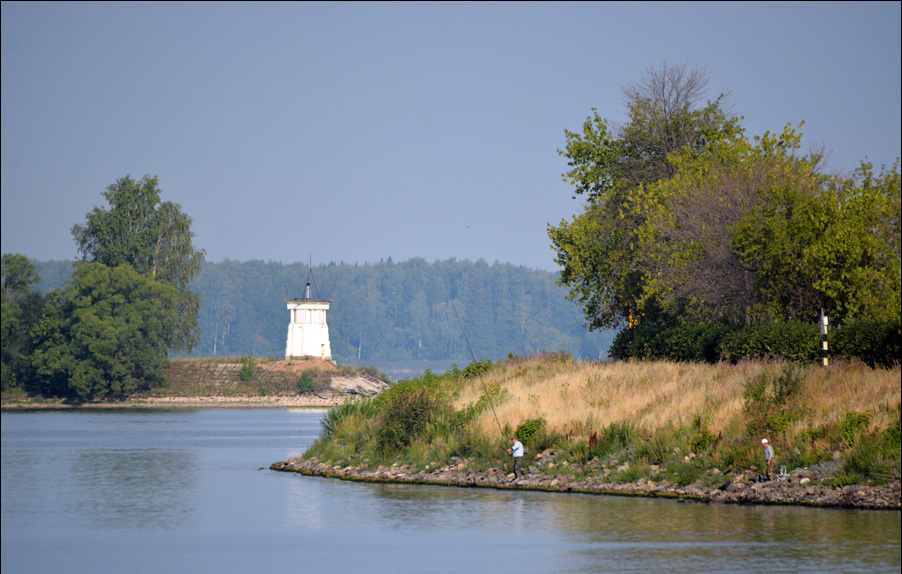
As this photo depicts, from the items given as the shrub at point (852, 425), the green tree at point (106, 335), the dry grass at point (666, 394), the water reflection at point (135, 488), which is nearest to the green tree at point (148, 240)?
the green tree at point (106, 335)

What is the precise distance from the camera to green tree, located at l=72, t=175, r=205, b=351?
103 metres

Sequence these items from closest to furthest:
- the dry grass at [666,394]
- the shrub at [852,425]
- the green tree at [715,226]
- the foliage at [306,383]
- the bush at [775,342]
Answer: the shrub at [852,425] → the dry grass at [666,394] → the bush at [775,342] → the green tree at [715,226] → the foliage at [306,383]

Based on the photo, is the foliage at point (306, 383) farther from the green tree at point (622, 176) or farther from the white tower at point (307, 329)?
the green tree at point (622, 176)

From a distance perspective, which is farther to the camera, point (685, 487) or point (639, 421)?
point (639, 421)

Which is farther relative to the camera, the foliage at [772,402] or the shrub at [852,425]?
the foliage at [772,402]

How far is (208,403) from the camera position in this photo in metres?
107

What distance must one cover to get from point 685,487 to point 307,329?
291 feet

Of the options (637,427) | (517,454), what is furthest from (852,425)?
(517,454)

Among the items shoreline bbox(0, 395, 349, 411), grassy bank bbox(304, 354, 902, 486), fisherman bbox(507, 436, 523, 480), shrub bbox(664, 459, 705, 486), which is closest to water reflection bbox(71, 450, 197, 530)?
grassy bank bbox(304, 354, 902, 486)

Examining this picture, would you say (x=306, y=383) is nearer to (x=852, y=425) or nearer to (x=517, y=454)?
(x=517, y=454)

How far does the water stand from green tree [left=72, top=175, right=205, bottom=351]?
66.8 metres

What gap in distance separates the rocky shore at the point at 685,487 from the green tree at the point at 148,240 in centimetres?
7014

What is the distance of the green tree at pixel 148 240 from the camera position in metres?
103

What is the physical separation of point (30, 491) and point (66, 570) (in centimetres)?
1407
